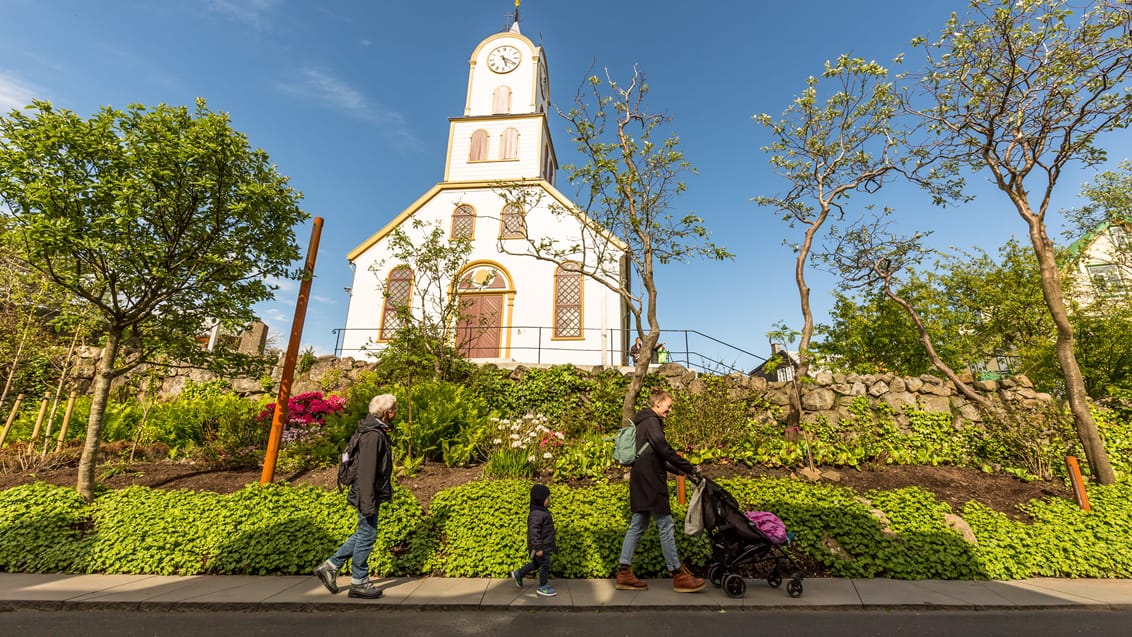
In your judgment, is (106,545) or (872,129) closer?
(106,545)

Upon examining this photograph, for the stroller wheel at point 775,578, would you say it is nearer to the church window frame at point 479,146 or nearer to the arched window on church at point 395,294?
the arched window on church at point 395,294

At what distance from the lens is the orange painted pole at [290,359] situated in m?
6.52

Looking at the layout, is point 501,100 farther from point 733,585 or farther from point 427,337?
point 733,585

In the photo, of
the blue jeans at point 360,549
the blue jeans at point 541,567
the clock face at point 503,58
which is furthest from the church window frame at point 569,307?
the clock face at point 503,58

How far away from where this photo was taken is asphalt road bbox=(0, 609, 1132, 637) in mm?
3584

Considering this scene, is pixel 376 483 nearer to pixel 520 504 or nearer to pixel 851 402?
pixel 520 504

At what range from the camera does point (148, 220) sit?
595cm

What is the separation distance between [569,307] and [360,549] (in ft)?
42.9

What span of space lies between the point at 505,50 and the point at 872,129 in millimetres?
19519

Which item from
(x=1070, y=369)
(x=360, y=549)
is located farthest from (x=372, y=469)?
(x=1070, y=369)

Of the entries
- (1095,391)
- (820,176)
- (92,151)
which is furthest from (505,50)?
(1095,391)

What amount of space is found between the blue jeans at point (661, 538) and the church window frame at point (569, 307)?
1184cm

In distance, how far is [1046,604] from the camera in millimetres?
4328

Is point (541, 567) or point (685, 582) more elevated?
A: point (541, 567)
